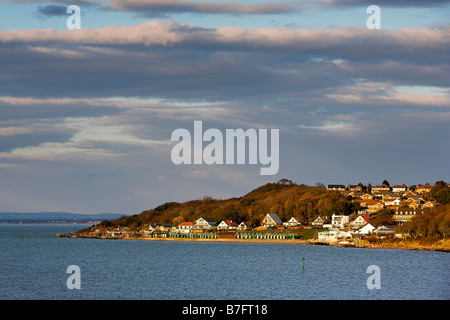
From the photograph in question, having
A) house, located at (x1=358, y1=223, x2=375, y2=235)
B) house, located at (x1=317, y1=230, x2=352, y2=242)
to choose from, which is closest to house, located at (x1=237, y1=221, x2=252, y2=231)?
house, located at (x1=317, y1=230, x2=352, y2=242)

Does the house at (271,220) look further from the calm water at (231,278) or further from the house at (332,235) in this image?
the calm water at (231,278)

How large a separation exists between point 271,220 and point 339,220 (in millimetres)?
25220

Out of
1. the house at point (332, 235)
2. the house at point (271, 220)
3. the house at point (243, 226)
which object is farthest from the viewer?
the house at point (243, 226)

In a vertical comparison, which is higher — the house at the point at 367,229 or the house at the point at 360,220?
the house at the point at 360,220

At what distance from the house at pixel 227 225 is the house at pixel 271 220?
10.0 meters

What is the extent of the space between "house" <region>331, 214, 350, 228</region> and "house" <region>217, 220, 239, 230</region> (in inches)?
1386

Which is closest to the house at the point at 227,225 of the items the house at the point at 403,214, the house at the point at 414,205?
the house at the point at 403,214

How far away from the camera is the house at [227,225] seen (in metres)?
195

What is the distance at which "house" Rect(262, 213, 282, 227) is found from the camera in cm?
18795

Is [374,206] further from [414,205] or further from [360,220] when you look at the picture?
[360,220]

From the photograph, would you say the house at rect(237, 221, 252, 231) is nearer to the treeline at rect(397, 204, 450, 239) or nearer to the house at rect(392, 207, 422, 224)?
the house at rect(392, 207, 422, 224)
